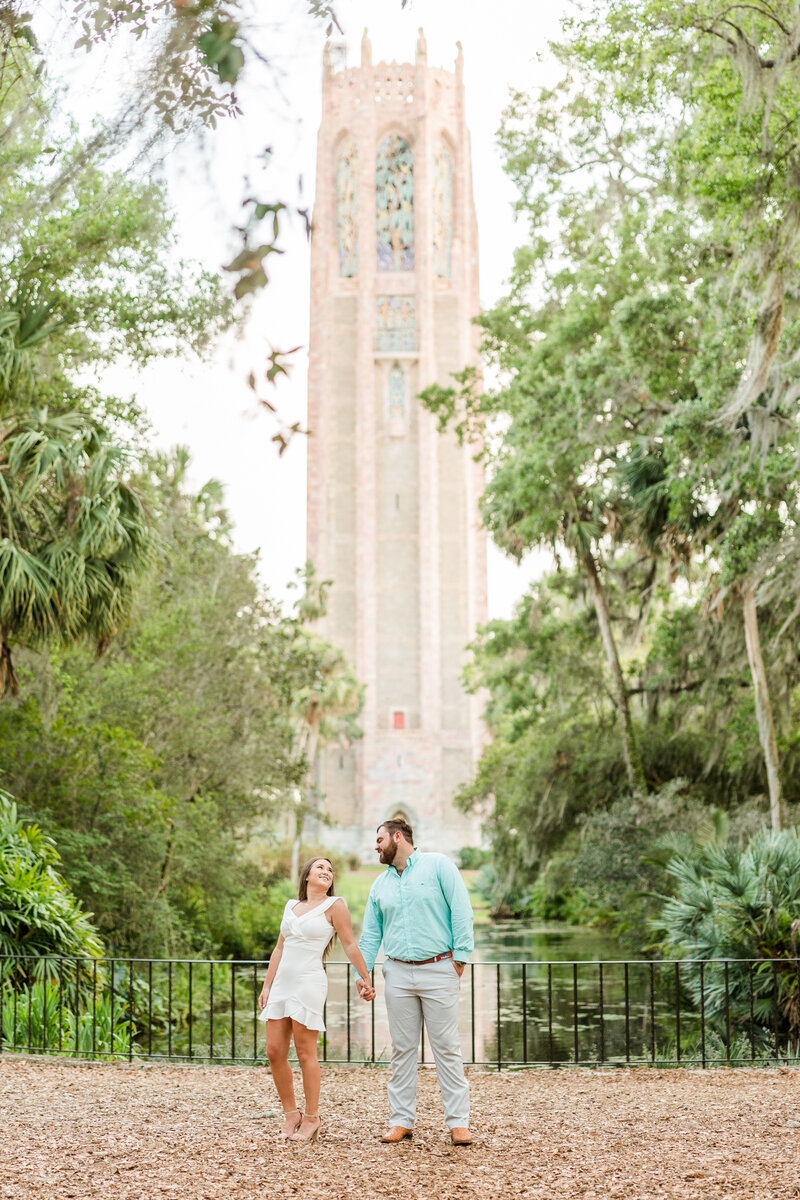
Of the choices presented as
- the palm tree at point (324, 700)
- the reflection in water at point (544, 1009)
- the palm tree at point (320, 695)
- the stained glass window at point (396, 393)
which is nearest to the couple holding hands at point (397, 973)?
the reflection in water at point (544, 1009)

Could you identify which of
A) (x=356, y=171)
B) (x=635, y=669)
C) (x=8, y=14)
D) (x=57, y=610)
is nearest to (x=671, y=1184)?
→ (x=8, y=14)

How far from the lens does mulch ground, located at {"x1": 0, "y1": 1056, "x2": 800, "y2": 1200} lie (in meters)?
4.48

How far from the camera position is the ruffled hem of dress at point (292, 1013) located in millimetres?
5219

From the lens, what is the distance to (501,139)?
17.8m

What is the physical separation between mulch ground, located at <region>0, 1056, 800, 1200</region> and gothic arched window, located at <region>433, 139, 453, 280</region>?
52.9m

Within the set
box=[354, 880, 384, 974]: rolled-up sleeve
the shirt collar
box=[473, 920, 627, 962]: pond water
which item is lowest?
box=[473, 920, 627, 962]: pond water

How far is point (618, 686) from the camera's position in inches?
864

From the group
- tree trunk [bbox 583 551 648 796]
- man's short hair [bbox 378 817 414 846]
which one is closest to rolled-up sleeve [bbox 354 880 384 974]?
man's short hair [bbox 378 817 414 846]

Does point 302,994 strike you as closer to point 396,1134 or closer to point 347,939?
point 347,939

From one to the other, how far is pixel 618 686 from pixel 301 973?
56.6 feet

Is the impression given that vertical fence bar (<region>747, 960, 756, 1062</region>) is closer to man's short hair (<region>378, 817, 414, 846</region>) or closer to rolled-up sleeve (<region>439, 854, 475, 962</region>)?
rolled-up sleeve (<region>439, 854, 475, 962</region>)

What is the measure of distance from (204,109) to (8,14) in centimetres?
54

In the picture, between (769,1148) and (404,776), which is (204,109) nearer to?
(769,1148)

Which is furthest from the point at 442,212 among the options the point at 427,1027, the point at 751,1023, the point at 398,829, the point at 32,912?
the point at 427,1027
